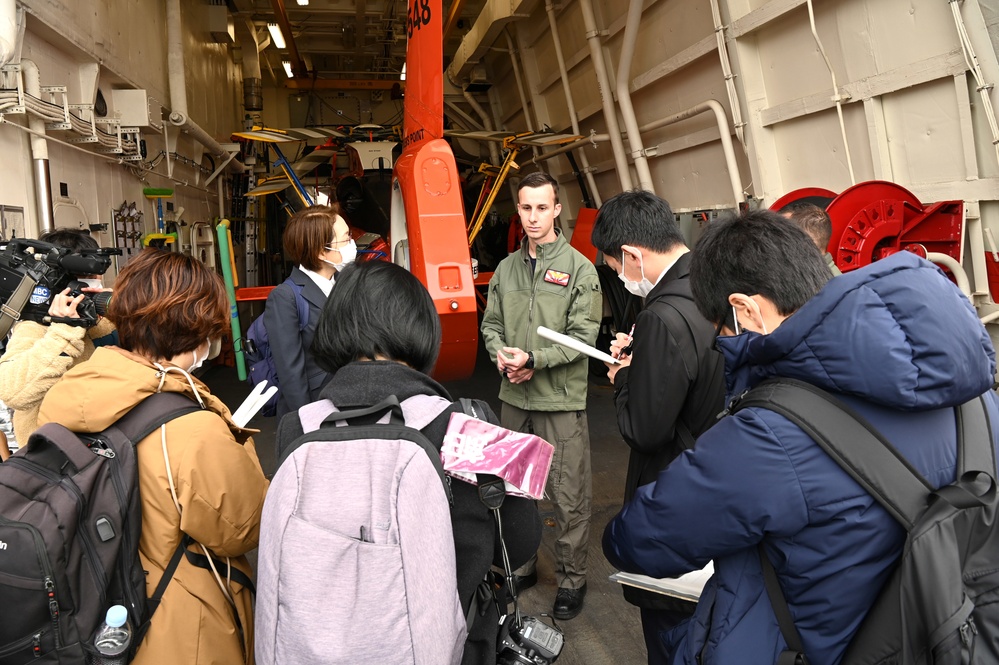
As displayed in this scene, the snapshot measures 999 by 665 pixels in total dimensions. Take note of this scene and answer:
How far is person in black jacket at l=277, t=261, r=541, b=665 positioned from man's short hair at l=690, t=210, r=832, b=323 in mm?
534

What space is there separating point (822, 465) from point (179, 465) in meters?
1.24

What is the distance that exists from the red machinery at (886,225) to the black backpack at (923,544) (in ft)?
6.98

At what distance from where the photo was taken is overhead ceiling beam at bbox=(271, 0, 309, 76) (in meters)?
10.1

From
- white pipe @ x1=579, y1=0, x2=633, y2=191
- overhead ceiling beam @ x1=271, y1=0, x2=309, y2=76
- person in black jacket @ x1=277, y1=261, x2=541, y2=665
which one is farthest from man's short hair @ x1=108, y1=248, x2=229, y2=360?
overhead ceiling beam @ x1=271, y1=0, x2=309, y2=76

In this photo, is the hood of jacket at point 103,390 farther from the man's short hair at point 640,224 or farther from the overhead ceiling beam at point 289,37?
the overhead ceiling beam at point 289,37

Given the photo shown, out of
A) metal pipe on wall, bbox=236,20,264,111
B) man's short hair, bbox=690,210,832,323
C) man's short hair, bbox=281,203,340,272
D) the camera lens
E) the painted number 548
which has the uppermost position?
metal pipe on wall, bbox=236,20,264,111

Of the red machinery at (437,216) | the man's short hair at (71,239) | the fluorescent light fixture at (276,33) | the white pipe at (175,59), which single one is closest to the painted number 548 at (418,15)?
the red machinery at (437,216)

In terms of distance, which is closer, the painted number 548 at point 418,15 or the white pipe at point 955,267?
the white pipe at point 955,267

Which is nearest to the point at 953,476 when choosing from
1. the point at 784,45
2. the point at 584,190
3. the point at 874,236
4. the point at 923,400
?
the point at 923,400

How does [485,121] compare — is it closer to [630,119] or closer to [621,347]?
[630,119]

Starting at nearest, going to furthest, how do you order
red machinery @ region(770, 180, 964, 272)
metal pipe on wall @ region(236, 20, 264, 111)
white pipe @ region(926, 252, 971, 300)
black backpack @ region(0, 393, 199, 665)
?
1. black backpack @ region(0, 393, 199, 665)
2. white pipe @ region(926, 252, 971, 300)
3. red machinery @ region(770, 180, 964, 272)
4. metal pipe on wall @ region(236, 20, 264, 111)

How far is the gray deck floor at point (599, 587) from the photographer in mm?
2803

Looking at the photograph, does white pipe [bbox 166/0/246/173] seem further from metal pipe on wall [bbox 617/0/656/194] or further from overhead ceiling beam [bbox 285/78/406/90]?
overhead ceiling beam [bbox 285/78/406/90]

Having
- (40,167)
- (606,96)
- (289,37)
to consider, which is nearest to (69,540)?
(40,167)
